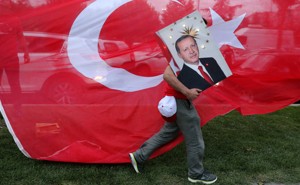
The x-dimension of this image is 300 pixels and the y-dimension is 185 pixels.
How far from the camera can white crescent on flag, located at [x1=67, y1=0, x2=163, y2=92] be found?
4.67m

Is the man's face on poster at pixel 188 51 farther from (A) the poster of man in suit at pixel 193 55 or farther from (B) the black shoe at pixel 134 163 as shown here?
(B) the black shoe at pixel 134 163

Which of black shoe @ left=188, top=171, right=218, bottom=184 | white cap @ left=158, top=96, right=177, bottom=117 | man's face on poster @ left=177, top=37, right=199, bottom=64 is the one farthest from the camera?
black shoe @ left=188, top=171, right=218, bottom=184

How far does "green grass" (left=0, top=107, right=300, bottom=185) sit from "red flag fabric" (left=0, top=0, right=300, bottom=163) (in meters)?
0.20

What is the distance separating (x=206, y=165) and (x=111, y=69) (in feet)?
5.36

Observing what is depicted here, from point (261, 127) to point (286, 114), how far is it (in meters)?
1.36

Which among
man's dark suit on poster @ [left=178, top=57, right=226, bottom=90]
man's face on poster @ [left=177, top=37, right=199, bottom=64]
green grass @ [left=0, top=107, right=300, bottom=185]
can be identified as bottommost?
green grass @ [left=0, top=107, right=300, bottom=185]

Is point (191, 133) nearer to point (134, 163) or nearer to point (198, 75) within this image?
point (198, 75)

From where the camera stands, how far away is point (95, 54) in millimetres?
4719

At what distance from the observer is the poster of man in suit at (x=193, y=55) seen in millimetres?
3979

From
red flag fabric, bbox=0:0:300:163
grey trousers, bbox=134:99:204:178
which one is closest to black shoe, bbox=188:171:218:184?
grey trousers, bbox=134:99:204:178

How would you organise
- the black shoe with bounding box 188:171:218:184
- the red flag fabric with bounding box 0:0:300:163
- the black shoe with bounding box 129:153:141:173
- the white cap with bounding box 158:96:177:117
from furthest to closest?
the red flag fabric with bounding box 0:0:300:163 < the black shoe with bounding box 129:153:141:173 < the black shoe with bounding box 188:171:218:184 < the white cap with bounding box 158:96:177:117

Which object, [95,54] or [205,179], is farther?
[95,54]

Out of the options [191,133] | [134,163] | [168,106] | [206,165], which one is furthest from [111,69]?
[206,165]

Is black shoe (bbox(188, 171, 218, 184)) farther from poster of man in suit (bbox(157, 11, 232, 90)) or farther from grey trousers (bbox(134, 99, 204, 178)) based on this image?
poster of man in suit (bbox(157, 11, 232, 90))
